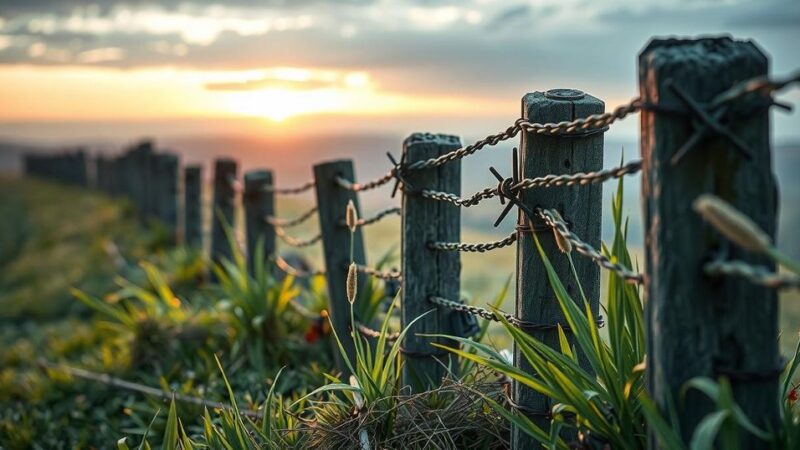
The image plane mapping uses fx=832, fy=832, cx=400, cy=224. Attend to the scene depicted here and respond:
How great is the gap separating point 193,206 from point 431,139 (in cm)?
647

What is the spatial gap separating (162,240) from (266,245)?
14.7 feet

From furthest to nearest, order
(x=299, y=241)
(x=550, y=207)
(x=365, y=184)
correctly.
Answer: (x=299, y=241), (x=365, y=184), (x=550, y=207)

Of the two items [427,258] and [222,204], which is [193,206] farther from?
[427,258]

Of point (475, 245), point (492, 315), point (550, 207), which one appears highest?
point (550, 207)

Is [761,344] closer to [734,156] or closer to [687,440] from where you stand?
[687,440]

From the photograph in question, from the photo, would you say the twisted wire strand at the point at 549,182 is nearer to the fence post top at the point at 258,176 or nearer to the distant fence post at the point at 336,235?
the distant fence post at the point at 336,235

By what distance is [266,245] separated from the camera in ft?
22.9

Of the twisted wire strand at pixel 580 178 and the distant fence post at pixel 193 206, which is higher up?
the twisted wire strand at pixel 580 178

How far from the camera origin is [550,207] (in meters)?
2.86

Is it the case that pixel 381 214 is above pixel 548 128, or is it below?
below

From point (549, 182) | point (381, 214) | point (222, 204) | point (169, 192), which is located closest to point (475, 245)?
point (549, 182)

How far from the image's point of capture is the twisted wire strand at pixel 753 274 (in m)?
1.81

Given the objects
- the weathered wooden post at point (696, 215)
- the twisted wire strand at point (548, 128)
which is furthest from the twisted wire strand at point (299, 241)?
the weathered wooden post at point (696, 215)

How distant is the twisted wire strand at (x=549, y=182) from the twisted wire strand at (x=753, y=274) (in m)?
0.35
